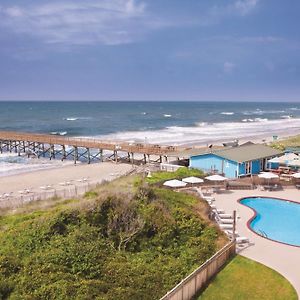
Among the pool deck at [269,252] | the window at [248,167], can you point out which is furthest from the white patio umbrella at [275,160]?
the pool deck at [269,252]

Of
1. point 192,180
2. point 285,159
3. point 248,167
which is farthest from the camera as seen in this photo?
point 285,159

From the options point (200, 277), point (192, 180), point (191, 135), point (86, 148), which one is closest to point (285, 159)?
point (192, 180)

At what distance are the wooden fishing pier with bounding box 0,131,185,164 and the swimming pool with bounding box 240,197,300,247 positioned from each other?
11943 millimetres

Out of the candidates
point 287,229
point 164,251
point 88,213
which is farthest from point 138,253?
point 287,229

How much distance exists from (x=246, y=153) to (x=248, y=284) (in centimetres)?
2081

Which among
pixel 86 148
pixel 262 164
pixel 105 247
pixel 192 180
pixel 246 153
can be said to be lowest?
pixel 86 148

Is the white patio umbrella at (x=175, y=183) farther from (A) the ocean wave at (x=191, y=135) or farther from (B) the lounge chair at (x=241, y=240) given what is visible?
(A) the ocean wave at (x=191, y=135)

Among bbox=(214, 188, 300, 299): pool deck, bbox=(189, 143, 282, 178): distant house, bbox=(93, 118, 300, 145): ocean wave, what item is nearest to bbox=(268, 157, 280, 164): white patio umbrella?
bbox=(189, 143, 282, 178): distant house

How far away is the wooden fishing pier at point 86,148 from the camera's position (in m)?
45.0

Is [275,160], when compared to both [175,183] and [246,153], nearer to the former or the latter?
[246,153]

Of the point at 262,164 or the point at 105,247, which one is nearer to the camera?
the point at 105,247

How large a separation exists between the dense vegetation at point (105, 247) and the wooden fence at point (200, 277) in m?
0.57

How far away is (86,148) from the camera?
174 ft

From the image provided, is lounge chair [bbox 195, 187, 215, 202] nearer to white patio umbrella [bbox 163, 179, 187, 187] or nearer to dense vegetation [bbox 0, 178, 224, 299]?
white patio umbrella [bbox 163, 179, 187, 187]
